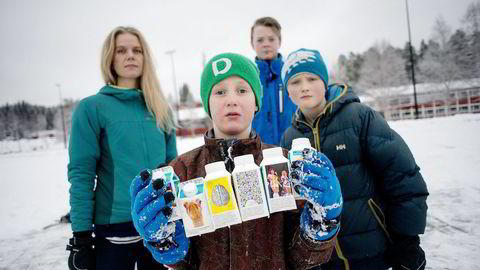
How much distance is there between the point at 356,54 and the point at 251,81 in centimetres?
5830

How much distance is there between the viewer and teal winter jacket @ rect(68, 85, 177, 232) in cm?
216

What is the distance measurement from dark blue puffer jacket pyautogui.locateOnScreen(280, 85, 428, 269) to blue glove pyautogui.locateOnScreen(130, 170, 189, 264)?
4.56ft

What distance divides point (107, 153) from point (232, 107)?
1.39m

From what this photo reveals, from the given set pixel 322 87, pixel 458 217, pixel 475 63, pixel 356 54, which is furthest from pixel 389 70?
pixel 322 87

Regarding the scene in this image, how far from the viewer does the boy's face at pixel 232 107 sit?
1563mm

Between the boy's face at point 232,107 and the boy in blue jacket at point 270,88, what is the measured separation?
1736 millimetres

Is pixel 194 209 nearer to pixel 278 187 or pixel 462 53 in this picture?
pixel 278 187

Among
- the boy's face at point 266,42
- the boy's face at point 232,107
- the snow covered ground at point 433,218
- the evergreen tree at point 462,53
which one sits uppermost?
the evergreen tree at point 462,53

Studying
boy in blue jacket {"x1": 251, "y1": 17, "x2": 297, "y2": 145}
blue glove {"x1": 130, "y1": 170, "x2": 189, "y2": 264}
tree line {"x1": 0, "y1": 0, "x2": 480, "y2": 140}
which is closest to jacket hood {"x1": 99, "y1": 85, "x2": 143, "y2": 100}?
blue glove {"x1": 130, "y1": 170, "x2": 189, "y2": 264}

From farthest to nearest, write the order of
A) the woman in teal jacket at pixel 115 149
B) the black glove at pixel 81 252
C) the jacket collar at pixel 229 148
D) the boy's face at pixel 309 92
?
the boy's face at pixel 309 92
the woman in teal jacket at pixel 115 149
the black glove at pixel 81 252
the jacket collar at pixel 229 148

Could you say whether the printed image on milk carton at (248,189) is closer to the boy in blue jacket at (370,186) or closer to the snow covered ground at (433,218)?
the boy in blue jacket at (370,186)

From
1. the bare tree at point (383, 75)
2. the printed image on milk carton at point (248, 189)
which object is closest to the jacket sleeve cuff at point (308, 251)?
the printed image on milk carton at point (248, 189)

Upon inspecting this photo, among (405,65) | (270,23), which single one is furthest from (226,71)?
(405,65)

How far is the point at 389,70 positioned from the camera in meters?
38.4
